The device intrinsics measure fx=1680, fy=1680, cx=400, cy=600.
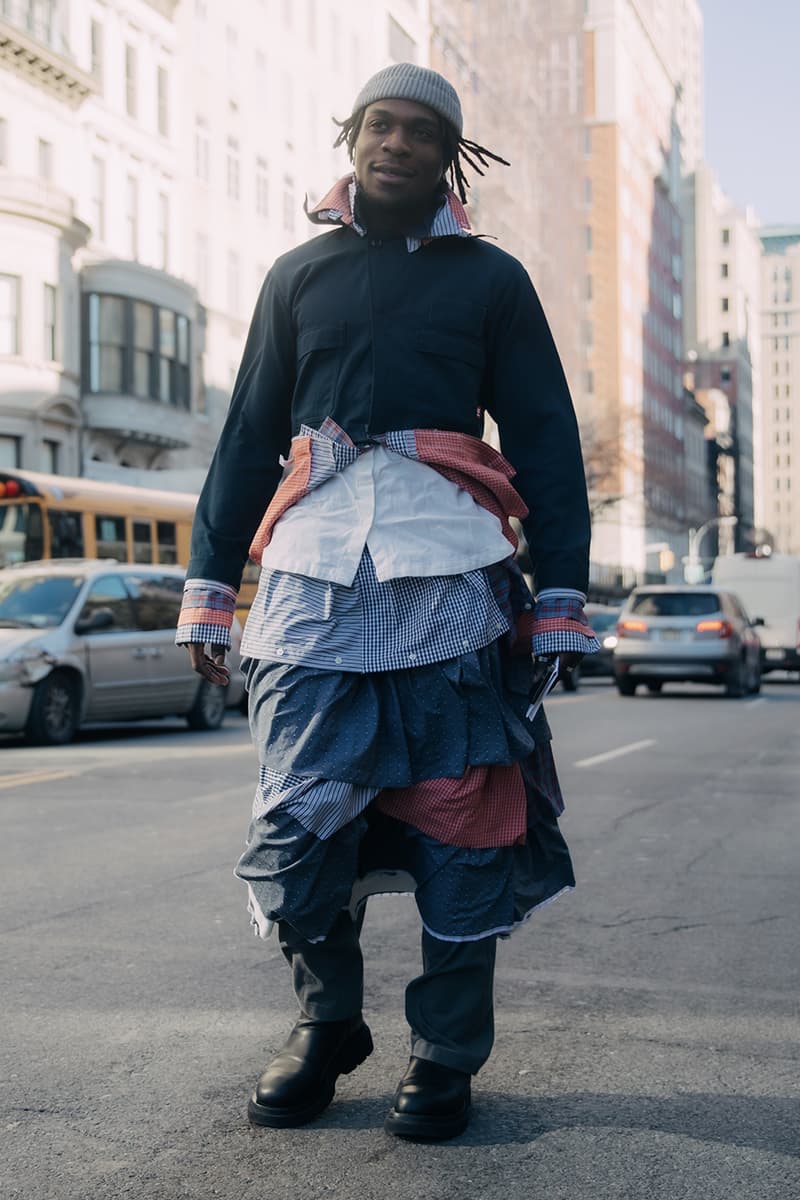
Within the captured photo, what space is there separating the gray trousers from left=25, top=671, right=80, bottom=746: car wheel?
1019cm

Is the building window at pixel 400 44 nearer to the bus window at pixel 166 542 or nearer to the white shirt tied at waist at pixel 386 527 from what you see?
the bus window at pixel 166 542

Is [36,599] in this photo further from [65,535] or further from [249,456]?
[249,456]

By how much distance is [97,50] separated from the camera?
3469 centimetres

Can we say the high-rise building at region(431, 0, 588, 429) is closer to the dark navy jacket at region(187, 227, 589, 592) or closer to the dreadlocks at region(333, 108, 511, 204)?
the dreadlocks at region(333, 108, 511, 204)

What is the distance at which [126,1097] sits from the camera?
343 centimetres

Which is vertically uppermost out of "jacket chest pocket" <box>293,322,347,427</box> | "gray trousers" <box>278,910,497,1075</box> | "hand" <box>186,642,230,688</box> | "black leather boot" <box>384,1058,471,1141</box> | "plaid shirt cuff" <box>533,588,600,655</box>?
"jacket chest pocket" <box>293,322,347,427</box>

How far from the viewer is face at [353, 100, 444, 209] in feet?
11.3


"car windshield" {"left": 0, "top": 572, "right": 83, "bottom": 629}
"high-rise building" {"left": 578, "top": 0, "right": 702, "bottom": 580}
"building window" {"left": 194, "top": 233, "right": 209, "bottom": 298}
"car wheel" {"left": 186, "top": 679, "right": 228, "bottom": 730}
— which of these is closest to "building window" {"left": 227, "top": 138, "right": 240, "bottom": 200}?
"building window" {"left": 194, "top": 233, "right": 209, "bottom": 298}

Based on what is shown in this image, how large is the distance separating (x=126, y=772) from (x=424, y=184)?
777cm

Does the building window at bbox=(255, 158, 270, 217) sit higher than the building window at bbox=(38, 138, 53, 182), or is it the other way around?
the building window at bbox=(255, 158, 270, 217)

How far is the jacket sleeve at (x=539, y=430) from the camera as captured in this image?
11.3 ft

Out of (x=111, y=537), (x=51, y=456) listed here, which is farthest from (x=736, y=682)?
(x=51, y=456)

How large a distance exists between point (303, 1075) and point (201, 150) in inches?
1523

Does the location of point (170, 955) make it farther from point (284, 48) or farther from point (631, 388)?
point (631, 388)
